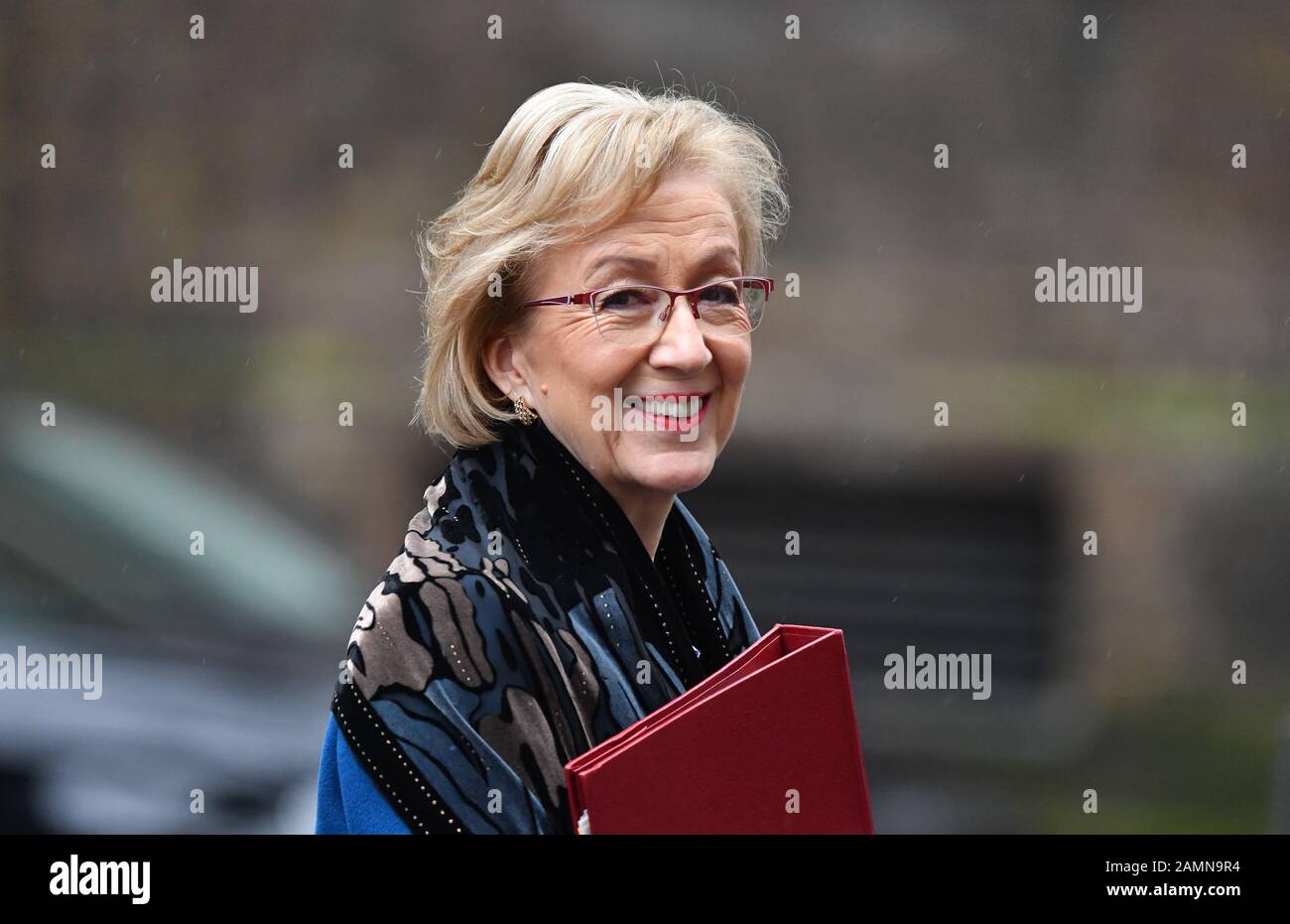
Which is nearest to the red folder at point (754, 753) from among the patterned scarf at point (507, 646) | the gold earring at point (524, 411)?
the patterned scarf at point (507, 646)

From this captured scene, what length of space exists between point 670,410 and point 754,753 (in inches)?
22.4

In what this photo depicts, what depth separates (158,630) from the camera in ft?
17.5

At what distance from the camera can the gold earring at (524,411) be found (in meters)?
2.29

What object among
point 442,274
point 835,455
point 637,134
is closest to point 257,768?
point 835,455

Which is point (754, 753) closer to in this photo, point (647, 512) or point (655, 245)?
point (647, 512)

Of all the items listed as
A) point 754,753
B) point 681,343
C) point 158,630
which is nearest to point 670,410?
point 681,343

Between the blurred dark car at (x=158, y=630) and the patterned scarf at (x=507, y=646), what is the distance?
112 inches

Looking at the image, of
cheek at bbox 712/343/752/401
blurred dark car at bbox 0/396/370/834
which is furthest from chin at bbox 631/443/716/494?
blurred dark car at bbox 0/396/370/834

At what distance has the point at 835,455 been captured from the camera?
19.5ft

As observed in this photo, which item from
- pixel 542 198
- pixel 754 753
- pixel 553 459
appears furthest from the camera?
pixel 553 459

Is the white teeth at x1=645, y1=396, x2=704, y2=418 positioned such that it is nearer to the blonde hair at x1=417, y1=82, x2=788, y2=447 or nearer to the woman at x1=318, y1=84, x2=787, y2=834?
the woman at x1=318, y1=84, x2=787, y2=834

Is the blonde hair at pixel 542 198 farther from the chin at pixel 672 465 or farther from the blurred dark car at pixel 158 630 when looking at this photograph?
the blurred dark car at pixel 158 630

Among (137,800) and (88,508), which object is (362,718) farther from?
(88,508)
